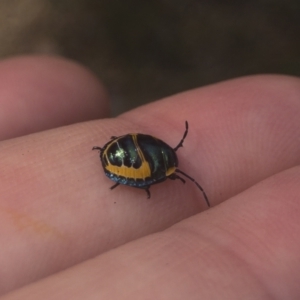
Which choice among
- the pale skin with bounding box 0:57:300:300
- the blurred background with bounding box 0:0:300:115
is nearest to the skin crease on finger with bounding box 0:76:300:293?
the pale skin with bounding box 0:57:300:300

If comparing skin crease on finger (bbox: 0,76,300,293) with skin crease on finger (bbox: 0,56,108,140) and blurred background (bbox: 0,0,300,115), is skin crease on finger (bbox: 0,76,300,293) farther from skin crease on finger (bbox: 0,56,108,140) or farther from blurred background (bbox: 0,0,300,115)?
blurred background (bbox: 0,0,300,115)

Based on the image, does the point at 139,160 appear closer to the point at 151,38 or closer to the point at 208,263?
the point at 208,263

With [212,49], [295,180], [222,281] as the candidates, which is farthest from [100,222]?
[212,49]

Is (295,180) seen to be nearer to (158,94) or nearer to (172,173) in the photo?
(172,173)

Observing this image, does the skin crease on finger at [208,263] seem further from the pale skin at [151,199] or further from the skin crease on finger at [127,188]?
the skin crease on finger at [127,188]

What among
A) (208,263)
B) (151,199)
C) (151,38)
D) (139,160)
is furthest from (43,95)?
(151,38)

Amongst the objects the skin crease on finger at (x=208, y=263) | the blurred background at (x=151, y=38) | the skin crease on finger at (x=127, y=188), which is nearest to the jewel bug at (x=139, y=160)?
the skin crease on finger at (x=127, y=188)

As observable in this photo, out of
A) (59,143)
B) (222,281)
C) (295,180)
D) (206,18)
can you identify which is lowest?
(222,281)
